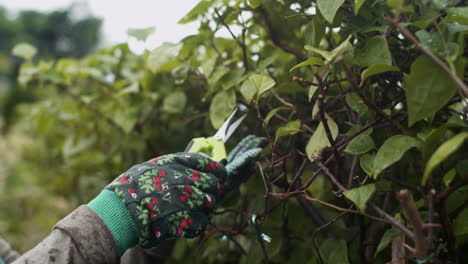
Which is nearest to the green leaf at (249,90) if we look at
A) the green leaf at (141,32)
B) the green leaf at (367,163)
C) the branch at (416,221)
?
the green leaf at (367,163)

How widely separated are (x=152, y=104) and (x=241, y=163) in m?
0.54

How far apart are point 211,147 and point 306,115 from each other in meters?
0.27

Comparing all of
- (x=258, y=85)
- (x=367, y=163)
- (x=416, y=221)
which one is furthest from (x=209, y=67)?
(x=416, y=221)

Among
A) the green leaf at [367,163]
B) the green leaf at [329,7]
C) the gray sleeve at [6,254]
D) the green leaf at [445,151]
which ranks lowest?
the gray sleeve at [6,254]

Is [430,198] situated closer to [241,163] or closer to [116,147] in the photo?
[241,163]

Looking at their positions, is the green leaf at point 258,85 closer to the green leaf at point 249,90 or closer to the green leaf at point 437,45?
the green leaf at point 249,90

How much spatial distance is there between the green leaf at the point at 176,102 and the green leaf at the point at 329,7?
627 millimetres

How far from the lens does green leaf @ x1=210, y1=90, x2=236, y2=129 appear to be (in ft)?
3.08

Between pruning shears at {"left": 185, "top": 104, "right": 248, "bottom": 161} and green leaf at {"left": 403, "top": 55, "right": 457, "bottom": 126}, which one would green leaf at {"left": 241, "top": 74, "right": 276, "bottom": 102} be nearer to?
pruning shears at {"left": 185, "top": 104, "right": 248, "bottom": 161}

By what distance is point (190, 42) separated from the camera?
1.03 meters

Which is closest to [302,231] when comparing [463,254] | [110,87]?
[463,254]

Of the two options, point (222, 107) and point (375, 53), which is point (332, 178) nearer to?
point (375, 53)

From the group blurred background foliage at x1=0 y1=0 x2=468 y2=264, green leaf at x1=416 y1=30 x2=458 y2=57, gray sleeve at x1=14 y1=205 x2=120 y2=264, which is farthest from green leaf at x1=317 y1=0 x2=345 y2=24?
gray sleeve at x1=14 y1=205 x2=120 y2=264

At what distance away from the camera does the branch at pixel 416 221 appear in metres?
0.53
